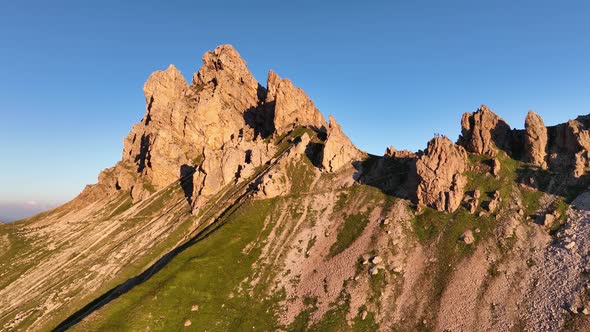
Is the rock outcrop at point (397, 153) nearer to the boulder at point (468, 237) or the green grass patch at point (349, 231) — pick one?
the green grass patch at point (349, 231)

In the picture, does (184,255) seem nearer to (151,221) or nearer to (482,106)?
(151,221)

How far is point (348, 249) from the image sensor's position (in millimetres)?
92000

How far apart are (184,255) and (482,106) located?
10005 cm

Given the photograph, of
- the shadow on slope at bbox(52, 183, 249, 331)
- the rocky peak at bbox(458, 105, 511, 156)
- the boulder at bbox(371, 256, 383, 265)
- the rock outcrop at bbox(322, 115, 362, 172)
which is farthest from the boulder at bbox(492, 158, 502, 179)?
the shadow on slope at bbox(52, 183, 249, 331)

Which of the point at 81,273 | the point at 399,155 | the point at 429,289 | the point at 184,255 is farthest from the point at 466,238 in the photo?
the point at 81,273

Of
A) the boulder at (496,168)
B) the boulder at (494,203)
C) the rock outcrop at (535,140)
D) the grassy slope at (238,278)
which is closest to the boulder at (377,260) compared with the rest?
the grassy slope at (238,278)

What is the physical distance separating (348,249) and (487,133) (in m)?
56.9

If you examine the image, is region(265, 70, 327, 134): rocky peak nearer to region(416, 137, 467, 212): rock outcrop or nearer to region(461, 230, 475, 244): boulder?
region(416, 137, 467, 212): rock outcrop

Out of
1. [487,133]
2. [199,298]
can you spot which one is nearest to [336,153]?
[487,133]

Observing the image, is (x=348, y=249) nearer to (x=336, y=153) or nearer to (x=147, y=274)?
(x=336, y=153)

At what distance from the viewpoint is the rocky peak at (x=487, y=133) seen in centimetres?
10862

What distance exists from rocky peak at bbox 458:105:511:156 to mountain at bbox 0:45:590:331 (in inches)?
15.9

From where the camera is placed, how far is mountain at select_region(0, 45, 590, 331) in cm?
6969

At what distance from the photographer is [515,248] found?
7688cm
